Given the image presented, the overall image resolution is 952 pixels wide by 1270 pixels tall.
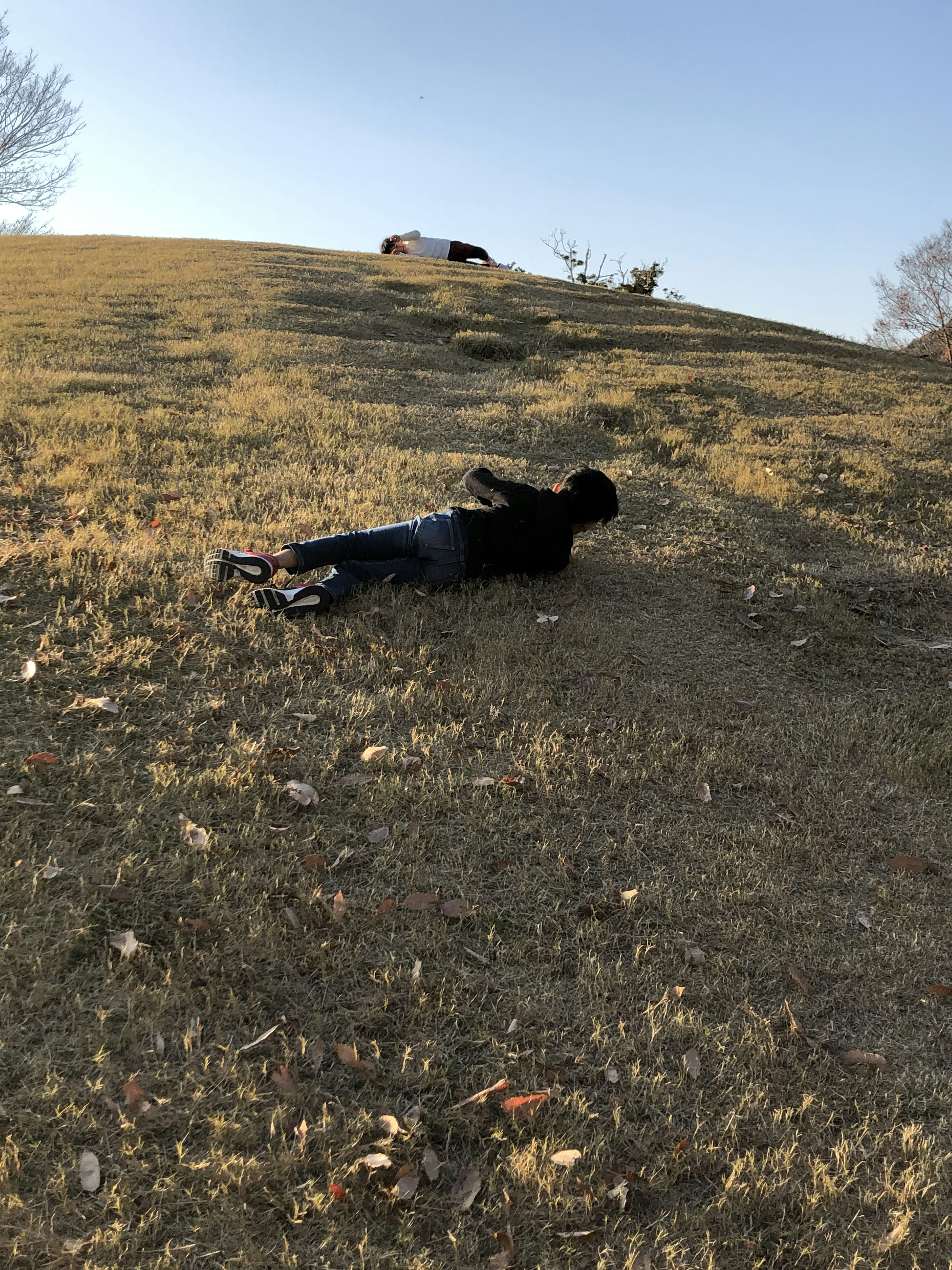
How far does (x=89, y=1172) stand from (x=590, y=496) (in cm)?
476

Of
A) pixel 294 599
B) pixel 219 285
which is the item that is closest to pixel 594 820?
pixel 294 599

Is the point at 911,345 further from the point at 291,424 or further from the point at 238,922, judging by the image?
the point at 238,922

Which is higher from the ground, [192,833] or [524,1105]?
[192,833]

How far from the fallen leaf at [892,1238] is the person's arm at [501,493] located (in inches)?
175

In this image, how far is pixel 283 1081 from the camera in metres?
2.53

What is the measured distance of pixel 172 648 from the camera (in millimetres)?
4625

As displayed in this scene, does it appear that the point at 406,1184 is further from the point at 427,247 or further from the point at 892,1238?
the point at 427,247

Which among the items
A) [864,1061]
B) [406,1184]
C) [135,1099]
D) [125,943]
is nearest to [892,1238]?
[864,1061]

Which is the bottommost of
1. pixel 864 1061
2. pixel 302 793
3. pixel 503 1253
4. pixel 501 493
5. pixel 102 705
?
pixel 503 1253

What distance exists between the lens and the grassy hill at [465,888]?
2.33 meters

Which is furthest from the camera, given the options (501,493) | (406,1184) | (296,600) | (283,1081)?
(501,493)

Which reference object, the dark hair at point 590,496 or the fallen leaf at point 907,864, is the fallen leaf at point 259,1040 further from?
the dark hair at point 590,496

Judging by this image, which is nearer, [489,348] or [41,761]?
[41,761]

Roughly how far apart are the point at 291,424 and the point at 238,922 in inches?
277
